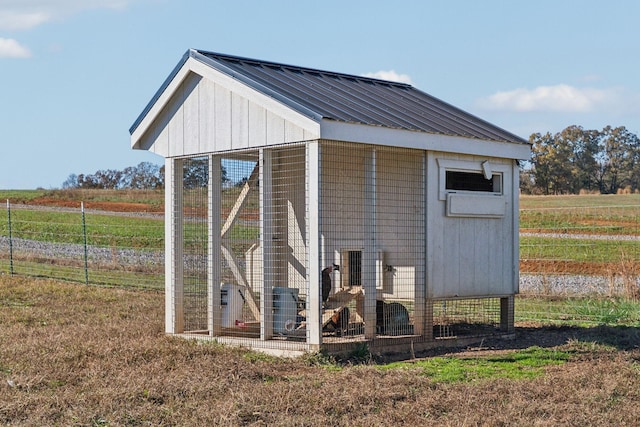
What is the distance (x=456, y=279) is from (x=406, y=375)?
3.20m

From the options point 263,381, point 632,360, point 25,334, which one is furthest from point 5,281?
point 632,360

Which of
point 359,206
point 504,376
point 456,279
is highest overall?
point 359,206

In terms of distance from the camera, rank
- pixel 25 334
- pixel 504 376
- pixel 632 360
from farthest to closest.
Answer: pixel 25 334 < pixel 632 360 < pixel 504 376

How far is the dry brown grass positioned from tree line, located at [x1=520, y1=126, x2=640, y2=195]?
4865 centimetres

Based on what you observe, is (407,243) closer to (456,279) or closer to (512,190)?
(456,279)

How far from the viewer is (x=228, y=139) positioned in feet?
34.1

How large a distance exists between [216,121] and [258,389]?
13.9 feet

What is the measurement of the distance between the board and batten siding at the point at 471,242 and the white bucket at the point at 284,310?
1714 millimetres

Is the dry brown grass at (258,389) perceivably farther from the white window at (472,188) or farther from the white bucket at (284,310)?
the white window at (472,188)

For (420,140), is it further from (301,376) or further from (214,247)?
(301,376)

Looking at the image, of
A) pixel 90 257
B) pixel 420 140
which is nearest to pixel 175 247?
pixel 420 140

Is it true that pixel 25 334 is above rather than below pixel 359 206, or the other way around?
below

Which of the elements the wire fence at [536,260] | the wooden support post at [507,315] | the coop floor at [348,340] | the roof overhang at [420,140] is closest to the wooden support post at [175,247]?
the coop floor at [348,340]

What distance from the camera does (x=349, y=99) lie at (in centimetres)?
1077
